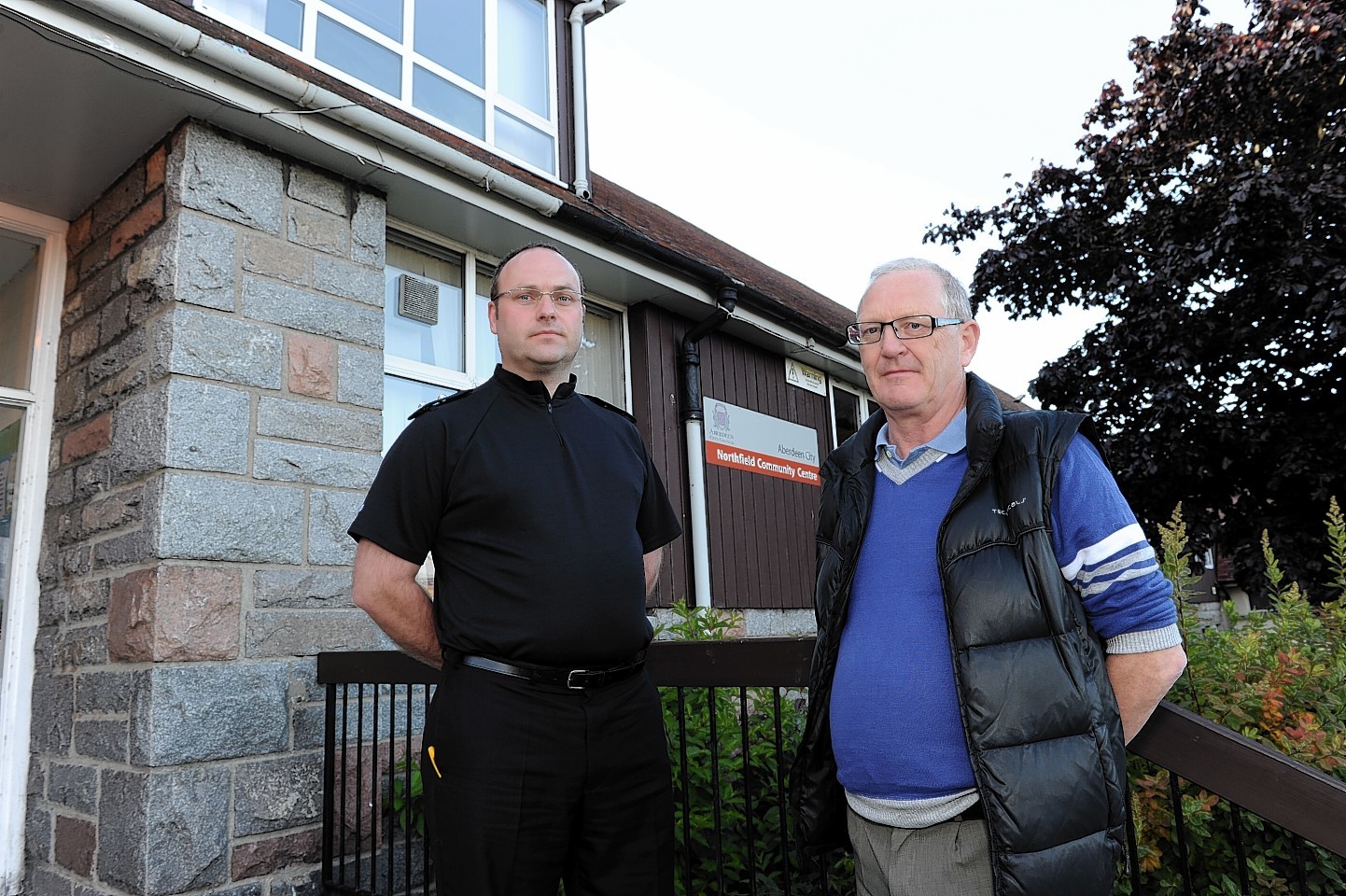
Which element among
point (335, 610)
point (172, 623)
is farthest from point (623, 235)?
point (172, 623)

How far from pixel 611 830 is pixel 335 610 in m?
2.28

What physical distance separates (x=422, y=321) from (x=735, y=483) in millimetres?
2992

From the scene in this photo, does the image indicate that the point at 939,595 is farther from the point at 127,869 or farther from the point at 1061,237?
the point at 1061,237

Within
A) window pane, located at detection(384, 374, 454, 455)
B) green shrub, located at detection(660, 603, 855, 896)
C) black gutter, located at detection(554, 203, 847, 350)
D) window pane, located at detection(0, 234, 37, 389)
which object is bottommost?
green shrub, located at detection(660, 603, 855, 896)

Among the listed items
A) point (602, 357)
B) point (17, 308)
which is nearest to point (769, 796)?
point (602, 357)

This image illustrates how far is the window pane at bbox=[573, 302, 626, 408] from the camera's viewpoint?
6219 millimetres

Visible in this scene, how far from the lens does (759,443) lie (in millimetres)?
7441

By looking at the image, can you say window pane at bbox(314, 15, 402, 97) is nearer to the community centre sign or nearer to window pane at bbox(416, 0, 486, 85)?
window pane at bbox(416, 0, 486, 85)

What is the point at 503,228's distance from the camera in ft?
16.8

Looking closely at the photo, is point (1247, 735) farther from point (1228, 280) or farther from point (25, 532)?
point (1228, 280)

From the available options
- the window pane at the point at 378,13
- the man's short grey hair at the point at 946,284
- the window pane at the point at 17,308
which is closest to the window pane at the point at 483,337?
the window pane at the point at 378,13

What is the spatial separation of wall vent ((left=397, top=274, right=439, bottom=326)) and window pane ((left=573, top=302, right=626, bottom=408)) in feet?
4.29

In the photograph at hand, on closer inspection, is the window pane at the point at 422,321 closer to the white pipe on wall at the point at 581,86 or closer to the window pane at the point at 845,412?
the white pipe on wall at the point at 581,86

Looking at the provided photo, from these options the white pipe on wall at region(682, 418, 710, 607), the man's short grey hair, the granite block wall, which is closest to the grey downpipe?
the white pipe on wall at region(682, 418, 710, 607)
